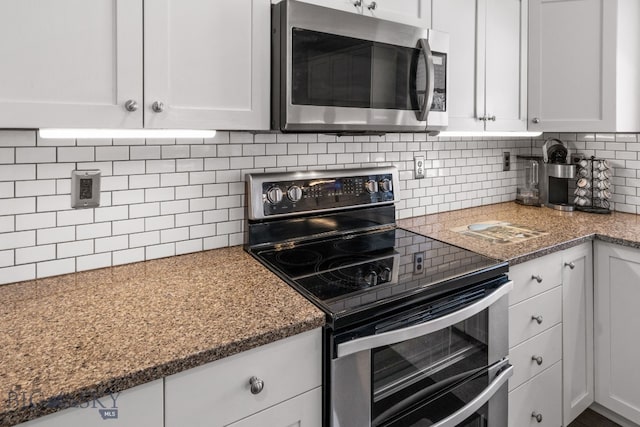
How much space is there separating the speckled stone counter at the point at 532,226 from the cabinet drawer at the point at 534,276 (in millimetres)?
48

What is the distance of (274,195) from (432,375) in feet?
2.70

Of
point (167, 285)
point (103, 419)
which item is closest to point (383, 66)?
point (167, 285)

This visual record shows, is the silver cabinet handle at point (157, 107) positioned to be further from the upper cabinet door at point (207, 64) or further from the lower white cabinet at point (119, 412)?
the lower white cabinet at point (119, 412)

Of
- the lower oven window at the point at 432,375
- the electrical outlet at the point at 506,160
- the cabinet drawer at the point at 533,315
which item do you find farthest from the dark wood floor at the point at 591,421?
the electrical outlet at the point at 506,160

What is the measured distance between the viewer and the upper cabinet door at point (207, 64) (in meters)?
1.13

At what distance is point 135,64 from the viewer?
1.10 metres

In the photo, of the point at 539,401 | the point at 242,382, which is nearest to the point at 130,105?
the point at 242,382

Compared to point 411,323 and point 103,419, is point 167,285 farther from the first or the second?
point 411,323

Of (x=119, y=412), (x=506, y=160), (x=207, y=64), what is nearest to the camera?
(x=119, y=412)

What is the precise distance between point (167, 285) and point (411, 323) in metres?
0.71

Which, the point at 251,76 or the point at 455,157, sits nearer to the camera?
the point at 251,76

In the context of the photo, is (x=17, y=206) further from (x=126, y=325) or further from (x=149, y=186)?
(x=126, y=325)

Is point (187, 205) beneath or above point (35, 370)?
above

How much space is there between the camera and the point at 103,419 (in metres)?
0.80
